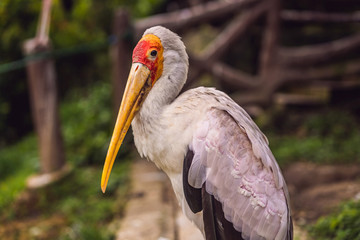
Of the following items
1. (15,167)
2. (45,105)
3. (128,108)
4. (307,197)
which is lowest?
(15,167)

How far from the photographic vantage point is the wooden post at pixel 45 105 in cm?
448

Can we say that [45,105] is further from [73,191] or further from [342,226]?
[342,226]

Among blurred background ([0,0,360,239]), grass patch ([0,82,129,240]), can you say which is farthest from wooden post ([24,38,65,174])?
grass patch ([0,82,129,240])

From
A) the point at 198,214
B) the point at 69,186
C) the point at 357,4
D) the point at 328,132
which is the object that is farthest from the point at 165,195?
the point at 357,4

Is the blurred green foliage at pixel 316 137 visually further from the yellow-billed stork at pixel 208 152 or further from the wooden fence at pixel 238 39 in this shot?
the yellow-billed stork at pixel 208 152

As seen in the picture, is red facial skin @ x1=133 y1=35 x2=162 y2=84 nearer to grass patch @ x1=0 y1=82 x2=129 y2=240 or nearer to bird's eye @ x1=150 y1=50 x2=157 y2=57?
bird's eye @ x1=150 y1=50 x2=157 y2=57

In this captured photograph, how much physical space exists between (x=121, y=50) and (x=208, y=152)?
125 inches

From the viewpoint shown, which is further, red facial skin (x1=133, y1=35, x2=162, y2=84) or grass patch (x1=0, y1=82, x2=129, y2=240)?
grass patch (x1=0, y1=82, x2=129, y2=240)

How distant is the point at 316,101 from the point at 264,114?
3.87 feet

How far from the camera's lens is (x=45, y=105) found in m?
4.56

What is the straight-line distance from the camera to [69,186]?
15.4ft

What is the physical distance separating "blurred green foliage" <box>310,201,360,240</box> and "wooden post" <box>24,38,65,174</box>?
289 centimetres

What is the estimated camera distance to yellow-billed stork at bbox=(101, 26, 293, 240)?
2152 mm

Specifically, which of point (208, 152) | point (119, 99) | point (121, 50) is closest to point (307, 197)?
point (208, 152)
